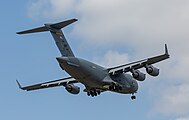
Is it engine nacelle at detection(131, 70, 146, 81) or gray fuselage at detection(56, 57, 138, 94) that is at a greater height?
gray fuselage at detection(56, 57, 138, 94)

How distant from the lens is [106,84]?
5769 cm

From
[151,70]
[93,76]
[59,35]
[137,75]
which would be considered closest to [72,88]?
[93,76]

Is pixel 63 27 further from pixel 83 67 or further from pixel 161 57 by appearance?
pixel 161 57

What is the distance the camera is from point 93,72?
5634 centimetres

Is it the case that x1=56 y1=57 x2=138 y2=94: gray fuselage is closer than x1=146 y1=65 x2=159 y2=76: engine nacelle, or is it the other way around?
x1=56 y1=57 x2=138 y2=94: gray fuselage

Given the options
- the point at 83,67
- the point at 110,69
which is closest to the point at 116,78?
the point at 110,69

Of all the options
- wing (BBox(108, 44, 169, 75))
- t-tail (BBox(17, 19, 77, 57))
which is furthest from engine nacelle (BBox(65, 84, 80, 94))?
t-tail (BBox(17, 19, 77, 57))

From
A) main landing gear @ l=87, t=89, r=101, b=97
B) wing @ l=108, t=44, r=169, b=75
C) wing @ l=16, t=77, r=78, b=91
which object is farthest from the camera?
wing @ l=16, t=77, r=78, b=91

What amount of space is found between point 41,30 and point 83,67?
16.4 ft

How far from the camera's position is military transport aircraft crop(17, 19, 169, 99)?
54875 mm

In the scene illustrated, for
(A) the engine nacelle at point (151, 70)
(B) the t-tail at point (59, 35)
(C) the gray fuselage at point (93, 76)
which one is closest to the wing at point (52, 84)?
(C) the gray fuselage at point (93, 76)

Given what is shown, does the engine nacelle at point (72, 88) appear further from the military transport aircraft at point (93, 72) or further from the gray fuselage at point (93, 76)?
the gray fuselage at point (93, 76)

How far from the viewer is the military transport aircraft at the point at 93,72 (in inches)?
2160

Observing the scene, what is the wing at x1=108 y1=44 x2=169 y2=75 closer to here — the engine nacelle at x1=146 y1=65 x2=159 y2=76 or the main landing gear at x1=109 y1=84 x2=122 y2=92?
the engine nacelle at x1=146 y1=65 x2=159 y2=76
